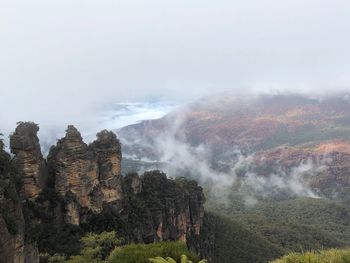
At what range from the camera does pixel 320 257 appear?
2114cm

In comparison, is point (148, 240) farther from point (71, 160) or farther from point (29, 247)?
point (29, 247)

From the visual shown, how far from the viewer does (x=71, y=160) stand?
6738 cm

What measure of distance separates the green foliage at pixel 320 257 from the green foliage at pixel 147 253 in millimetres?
9045

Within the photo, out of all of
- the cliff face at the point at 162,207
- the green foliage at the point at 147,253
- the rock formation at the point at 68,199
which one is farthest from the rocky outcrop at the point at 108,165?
the green foliage at the point at 147,253

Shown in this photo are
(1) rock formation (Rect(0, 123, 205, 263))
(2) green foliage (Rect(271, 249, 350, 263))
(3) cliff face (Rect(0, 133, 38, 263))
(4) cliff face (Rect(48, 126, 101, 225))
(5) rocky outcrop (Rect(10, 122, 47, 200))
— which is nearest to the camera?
(2) green foliage (Rect(271, 249, 350, 263))

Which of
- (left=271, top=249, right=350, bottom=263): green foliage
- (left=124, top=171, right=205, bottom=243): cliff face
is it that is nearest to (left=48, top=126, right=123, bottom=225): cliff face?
(left=124, top=171, right=205, bottom=243): cliff face

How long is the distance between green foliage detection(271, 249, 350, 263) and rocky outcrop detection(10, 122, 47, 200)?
A: 42.9m

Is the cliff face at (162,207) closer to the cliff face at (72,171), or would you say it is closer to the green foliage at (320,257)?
the cliff face at (72,171)

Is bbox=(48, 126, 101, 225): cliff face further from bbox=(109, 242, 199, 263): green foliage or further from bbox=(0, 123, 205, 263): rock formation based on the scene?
bbox=(109, 242, 199, 263): green foliage

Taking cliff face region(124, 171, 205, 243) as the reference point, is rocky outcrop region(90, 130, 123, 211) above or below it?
above

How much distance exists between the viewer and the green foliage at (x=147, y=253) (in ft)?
94.4

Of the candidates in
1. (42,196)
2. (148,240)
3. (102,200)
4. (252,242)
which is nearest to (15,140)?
(42,196)

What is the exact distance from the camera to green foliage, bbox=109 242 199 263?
2878 cm

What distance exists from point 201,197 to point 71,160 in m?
57.1
